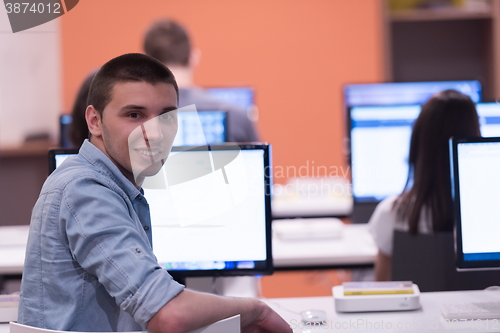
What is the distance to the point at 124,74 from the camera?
1.09m

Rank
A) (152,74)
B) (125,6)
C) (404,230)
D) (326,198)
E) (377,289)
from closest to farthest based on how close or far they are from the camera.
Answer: (152,74) → (377,289) → (404,230) → (326,198) → (125,6)

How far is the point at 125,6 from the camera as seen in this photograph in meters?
4.21

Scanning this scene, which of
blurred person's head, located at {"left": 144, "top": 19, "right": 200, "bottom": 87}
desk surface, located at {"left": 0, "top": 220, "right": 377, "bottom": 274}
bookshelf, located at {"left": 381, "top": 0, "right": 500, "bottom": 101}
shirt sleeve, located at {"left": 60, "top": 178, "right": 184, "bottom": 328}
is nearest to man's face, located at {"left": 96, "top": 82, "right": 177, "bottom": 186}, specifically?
shirt sleeve, located at {"left": 60, "top": 178, "right": 184, "bottom": 328}

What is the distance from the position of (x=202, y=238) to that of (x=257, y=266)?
16 cm

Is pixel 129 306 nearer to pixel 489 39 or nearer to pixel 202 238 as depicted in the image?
pixel 202 238

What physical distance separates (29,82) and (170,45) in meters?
1.71

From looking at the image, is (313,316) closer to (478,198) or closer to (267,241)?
(267,241)

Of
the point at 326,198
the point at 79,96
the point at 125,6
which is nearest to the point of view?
the point at 79,96

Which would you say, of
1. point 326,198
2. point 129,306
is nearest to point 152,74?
point 129,306

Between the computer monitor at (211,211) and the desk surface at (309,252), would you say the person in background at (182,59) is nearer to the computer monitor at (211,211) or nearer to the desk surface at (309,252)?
the desk surface at (309,252)

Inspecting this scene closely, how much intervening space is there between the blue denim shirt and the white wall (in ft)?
10.4

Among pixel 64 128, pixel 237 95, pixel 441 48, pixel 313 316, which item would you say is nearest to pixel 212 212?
pixel 313 316
